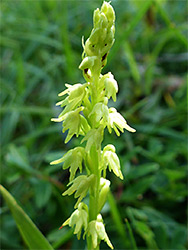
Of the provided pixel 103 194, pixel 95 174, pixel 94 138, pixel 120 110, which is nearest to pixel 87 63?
pixel 94 138

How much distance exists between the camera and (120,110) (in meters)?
2.93

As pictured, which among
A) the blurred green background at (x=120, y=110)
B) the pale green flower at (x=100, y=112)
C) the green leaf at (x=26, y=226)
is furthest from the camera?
the blurred green background at (x=120, y=110)

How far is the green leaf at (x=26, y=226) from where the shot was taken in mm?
1193

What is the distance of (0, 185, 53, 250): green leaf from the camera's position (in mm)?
1193

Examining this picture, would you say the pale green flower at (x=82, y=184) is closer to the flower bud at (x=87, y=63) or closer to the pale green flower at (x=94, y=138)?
the pale green flower at (x=94, y=138)

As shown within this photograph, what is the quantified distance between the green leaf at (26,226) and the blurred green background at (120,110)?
45cm

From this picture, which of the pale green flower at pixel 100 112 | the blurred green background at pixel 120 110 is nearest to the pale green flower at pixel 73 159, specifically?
the pale green flower at pixel 100 112

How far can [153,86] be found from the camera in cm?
319

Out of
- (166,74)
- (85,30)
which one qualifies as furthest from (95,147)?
(85,30)

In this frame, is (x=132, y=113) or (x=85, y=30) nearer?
(x=132, y=113)

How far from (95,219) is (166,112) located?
1685 mm

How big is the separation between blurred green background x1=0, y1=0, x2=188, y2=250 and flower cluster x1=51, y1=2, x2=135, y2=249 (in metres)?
0.53

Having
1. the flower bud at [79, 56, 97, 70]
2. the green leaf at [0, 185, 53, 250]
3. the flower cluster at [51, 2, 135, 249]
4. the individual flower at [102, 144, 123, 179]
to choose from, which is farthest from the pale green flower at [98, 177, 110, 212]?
the flower bud at [79, 56, 97, 70]

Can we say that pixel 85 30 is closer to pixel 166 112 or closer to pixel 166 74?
pixel 166 74
